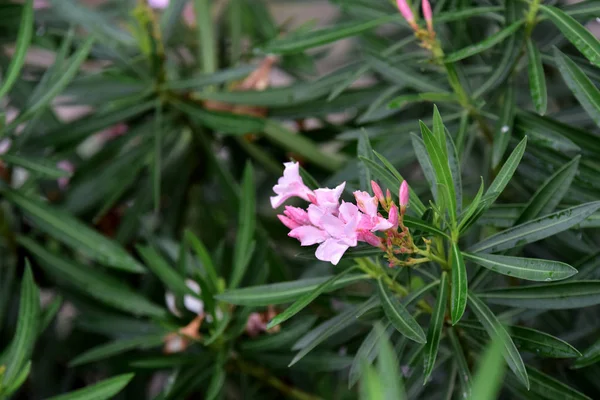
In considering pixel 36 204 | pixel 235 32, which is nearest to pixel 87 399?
pixel 36 204

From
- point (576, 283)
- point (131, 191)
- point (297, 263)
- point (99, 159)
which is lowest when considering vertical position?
point (297, 263)

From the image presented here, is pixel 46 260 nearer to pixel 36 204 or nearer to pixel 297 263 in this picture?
pixel 36 204

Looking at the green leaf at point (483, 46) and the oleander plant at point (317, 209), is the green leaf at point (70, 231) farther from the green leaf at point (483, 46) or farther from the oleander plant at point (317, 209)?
the green leaf at point (483, 46)

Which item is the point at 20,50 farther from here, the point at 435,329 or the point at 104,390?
the point at 435,329

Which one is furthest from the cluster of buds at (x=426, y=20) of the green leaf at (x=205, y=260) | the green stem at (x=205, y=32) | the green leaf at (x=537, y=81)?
the green stem at (x=205, y=32)

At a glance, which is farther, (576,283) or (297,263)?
(297,263)

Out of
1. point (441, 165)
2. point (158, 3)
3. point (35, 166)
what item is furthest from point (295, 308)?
point (158, 3)

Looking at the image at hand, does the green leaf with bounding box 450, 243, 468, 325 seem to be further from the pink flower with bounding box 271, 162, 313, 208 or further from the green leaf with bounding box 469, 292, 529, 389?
the pink flower with bounding box 271, 162, 313, 208

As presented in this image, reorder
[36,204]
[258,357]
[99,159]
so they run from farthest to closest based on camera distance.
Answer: [99,159], [36,204], [258,357]
